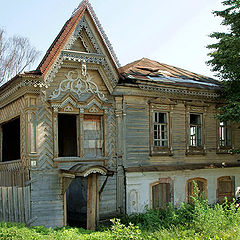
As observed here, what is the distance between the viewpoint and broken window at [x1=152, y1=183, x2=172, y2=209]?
54.7ft

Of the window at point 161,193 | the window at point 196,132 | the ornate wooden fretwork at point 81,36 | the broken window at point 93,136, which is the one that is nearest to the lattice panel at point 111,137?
the broken window at point 93,136

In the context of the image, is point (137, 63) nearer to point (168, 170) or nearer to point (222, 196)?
point (168, 170)

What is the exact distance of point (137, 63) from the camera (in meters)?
19.5

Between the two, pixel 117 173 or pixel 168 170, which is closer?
pixel 117 173

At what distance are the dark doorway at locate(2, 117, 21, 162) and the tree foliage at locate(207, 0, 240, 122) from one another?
9.91m

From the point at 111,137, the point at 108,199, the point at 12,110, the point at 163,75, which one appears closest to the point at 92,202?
the point at 108,199

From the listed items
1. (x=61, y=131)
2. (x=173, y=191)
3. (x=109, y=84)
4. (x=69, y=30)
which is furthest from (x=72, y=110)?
(x=173, y=191)

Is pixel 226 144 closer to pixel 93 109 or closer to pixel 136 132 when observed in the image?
pixel 136 132

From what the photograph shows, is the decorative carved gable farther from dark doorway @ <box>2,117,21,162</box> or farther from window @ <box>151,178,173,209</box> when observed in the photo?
window @ <box>151,178,173,209</box>

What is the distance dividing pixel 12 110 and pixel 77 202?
540 cm

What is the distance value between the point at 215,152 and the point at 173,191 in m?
3.36

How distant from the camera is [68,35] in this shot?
47.6ft

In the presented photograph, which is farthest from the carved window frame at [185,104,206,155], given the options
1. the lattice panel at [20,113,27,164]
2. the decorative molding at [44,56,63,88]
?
the lattice panel at [20,113,27,164]

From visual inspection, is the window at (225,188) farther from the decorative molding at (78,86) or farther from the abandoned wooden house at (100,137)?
the decorative molding at (78,86)
